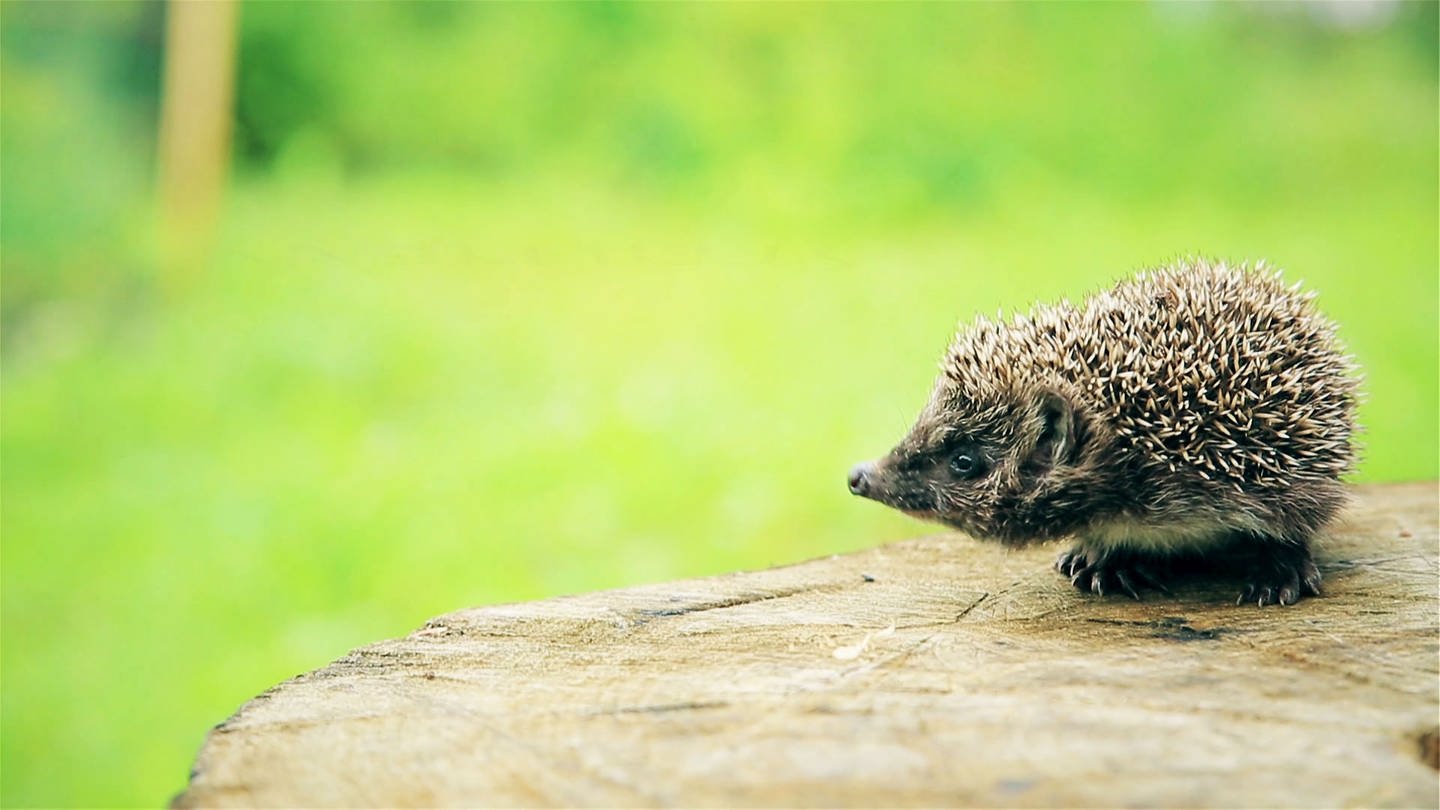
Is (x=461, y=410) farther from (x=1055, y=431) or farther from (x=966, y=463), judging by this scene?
(x=1055, y=431)

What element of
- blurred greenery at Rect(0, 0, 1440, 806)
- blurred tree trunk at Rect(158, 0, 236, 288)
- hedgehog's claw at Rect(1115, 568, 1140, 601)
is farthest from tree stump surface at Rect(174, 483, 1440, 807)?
blurred tree trunk at Rect(158, 0, 236, 288)

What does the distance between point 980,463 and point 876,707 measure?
→ 1.06m

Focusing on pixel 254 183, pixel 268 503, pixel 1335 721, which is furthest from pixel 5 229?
pixel 1335 721

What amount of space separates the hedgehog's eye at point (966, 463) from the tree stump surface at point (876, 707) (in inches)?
11.9

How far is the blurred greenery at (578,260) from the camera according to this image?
17.6ft

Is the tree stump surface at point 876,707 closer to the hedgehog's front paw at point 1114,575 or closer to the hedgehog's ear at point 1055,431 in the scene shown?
the hedgehog's front paw at point 1114,575

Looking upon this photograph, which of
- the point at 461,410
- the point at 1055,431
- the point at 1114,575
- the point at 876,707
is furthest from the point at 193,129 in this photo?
the point at 876,707

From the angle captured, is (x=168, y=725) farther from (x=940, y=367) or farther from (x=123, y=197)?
(x=940, y=367)

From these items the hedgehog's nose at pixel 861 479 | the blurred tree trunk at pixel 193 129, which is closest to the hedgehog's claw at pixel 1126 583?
the hedgehog's nose at pixel 861 479

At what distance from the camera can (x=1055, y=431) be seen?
9.38ft

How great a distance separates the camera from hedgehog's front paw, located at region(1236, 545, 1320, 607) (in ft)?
8.95

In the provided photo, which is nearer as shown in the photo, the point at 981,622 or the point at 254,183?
the point at 981,622

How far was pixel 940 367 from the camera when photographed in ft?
10.2

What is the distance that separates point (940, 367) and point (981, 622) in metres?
0.73
